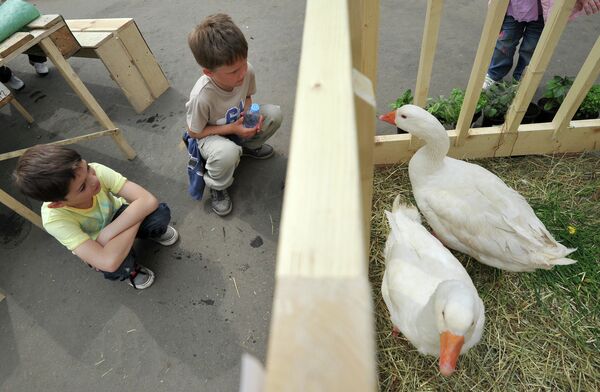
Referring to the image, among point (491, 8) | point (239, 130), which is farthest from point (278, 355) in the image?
point (239, 130)

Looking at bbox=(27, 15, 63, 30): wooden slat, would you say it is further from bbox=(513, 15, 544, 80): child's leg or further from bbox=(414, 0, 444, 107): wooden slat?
bbox=(513, 15, 544, 80): child's leg

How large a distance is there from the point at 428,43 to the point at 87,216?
1.99 metres

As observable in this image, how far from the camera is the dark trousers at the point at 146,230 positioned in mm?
1961

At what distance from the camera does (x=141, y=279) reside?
2092 mm

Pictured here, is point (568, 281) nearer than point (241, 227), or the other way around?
point (568, 281)

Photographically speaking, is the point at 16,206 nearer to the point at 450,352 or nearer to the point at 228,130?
the point at 228,130

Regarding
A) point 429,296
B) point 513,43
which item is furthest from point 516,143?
point 429,296

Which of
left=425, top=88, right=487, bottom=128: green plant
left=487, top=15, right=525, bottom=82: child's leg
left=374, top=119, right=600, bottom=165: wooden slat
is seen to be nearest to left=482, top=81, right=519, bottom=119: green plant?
left=425, top=88, right=487, bottom=128: green plant

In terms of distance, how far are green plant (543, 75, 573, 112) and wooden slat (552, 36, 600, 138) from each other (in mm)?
159

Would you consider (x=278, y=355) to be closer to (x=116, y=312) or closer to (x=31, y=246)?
(x=116, y=312)

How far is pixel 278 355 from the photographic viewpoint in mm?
292

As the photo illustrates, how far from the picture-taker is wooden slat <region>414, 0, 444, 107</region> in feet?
4.79

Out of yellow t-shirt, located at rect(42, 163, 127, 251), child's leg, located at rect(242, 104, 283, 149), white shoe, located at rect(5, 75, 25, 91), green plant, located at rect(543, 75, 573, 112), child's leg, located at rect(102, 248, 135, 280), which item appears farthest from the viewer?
white shoe, located at rect(5, 75, 25, 91)

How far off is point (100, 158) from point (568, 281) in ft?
11.4
